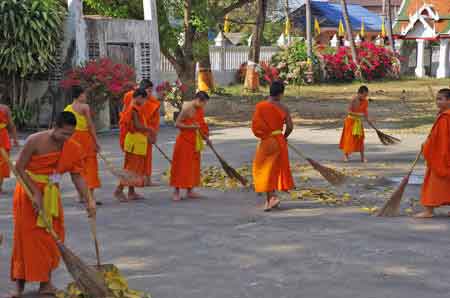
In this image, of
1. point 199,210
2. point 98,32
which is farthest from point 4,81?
point 199,210

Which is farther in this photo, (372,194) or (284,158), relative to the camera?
(372,194)

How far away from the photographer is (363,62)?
1631 inches

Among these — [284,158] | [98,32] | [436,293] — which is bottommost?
[436,293]

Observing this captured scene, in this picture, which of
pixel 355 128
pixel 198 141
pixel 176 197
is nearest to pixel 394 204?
pixel 198 141

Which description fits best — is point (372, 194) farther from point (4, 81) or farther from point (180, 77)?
point (180, 77)

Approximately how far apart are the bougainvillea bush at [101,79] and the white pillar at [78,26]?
1.38 ft

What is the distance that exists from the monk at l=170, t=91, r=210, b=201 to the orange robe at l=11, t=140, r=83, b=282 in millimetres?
4570

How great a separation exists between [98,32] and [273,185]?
10725 mm

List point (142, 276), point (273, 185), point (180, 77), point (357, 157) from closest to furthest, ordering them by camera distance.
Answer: point (142, 276), point (273, 185), point (357, 157), point (180, 77)

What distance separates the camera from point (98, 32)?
19406mm

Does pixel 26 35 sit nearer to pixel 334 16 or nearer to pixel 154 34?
pixel 154 34

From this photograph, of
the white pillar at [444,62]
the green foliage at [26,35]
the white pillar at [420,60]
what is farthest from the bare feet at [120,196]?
the white pillar at [420,60]

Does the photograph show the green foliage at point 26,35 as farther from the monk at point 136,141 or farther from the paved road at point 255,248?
the monk at point 136,141

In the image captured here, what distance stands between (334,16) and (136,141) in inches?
1984
